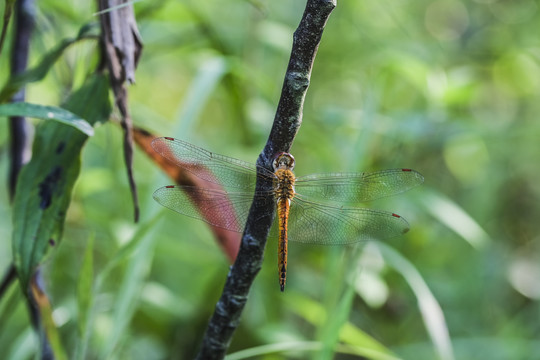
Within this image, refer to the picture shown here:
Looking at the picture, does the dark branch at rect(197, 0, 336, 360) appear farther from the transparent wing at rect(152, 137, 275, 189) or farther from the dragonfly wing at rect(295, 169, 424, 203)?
the dragonfly wing at rect(295, 169, 424, 203)

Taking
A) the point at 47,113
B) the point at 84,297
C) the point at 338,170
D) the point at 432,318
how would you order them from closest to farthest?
the point at 47,113 < the point at 84,297 < the point at 432,318 < the point at 338,170

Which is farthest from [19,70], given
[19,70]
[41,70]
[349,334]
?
[349,334]

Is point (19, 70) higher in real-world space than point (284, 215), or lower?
lower

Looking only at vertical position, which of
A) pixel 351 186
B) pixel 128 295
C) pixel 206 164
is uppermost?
pixel 351 186

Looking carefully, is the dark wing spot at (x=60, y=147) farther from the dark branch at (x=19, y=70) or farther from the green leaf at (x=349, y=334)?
the green leaf at (x=349, y=334)

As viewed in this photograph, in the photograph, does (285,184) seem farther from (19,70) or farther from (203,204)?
(19,70)

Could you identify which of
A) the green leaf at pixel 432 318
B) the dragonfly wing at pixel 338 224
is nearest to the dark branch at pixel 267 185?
the dragonfly wing at pixel 338 224

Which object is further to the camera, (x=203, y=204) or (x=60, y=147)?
A: (x=203, y=204)

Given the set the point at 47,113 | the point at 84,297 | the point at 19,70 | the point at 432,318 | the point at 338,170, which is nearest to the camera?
the point at 47,113
